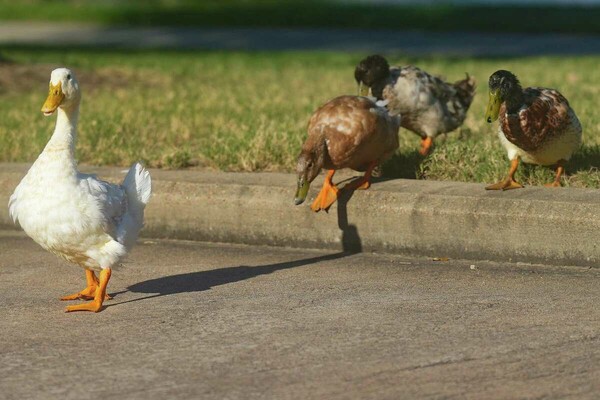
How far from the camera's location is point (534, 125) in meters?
7.43

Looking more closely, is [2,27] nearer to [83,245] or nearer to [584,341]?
→ [83,245]

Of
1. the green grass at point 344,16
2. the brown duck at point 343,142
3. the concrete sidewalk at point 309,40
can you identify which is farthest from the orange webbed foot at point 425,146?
the green grass at point 344,16

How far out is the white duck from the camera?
6.11 metres

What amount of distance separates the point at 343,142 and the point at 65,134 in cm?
178

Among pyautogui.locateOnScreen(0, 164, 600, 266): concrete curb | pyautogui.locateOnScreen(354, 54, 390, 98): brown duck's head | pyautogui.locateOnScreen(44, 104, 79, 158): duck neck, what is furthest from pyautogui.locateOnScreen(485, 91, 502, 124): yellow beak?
pyautogui.locateOnScreen(44, 104, 79, 158): duck neck

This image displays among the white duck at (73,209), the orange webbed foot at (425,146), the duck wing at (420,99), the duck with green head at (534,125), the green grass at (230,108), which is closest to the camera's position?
the white duck at (73,209)

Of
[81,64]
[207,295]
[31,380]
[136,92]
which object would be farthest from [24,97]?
[31,380]

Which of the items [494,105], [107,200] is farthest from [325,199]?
[107,200]

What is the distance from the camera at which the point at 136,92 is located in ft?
42.3

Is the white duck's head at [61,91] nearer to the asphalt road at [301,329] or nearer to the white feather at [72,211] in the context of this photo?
the white feather at [72,211]

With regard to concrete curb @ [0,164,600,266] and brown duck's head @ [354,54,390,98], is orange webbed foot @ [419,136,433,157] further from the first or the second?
concrete curb @ [0,164,600,266]

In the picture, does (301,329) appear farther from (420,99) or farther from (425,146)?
(420,99)

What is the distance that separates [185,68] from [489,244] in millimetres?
9019

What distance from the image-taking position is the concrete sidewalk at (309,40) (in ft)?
61.8
